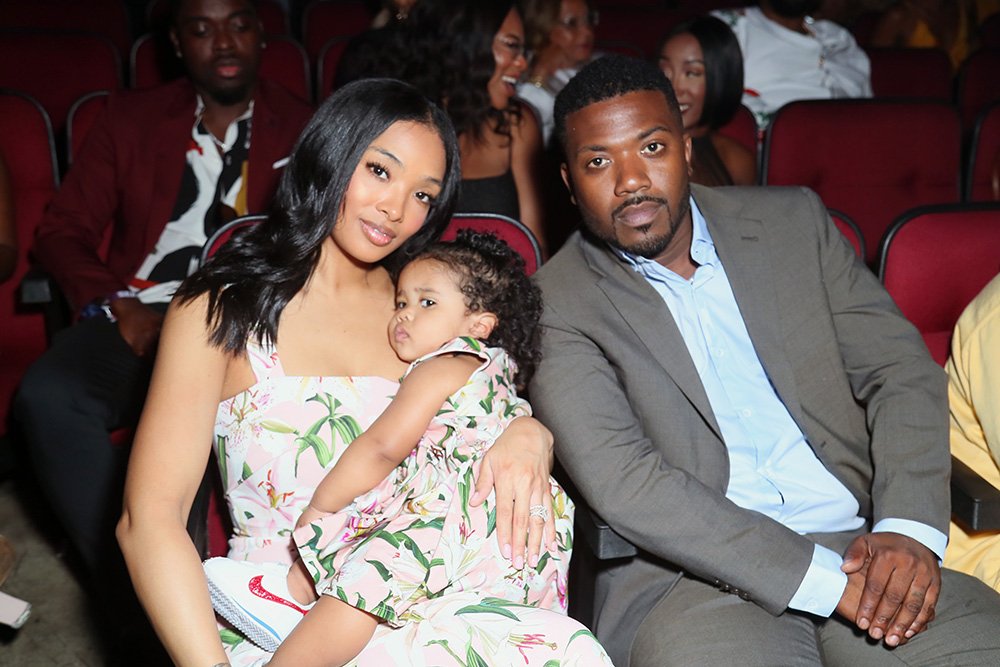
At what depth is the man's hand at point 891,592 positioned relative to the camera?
1.75 m

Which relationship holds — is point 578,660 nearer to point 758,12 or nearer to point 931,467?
point 931,467

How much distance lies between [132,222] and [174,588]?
1.62m

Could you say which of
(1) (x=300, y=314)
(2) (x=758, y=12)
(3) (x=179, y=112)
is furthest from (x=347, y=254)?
(2) (x=758, y=12)

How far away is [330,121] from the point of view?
73.3 inches

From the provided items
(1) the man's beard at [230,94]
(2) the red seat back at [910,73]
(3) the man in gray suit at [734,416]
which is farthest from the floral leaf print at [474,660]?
(2) the red seat back at [910,73]

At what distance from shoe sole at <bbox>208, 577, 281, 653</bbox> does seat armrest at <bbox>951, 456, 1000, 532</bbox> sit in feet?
3.90

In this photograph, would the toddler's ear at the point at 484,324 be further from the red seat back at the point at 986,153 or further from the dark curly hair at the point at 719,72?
the red seat back at the point at 986,153

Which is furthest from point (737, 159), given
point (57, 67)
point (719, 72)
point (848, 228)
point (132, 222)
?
point (57, 67)

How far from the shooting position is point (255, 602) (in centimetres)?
170

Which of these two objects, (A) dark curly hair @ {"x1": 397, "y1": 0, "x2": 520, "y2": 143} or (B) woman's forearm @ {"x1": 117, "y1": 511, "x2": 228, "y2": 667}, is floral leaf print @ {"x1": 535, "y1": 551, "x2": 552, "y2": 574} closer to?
(B) woman's forearm @ {"x1": 117, "y1": 511, "x2": 228, "y2": 667}

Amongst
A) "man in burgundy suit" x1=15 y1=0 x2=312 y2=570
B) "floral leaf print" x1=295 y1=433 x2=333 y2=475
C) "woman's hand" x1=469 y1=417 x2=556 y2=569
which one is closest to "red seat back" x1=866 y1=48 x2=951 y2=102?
"man in burgundy suit" x1=15 y1=0 x2=312 y2=570

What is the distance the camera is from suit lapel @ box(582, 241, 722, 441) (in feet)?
6.20

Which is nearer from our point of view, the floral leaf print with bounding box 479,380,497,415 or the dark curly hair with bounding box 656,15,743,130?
the floral leaf print with bounding box 479,380,497,415

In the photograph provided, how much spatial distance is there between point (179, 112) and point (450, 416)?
1701mm
